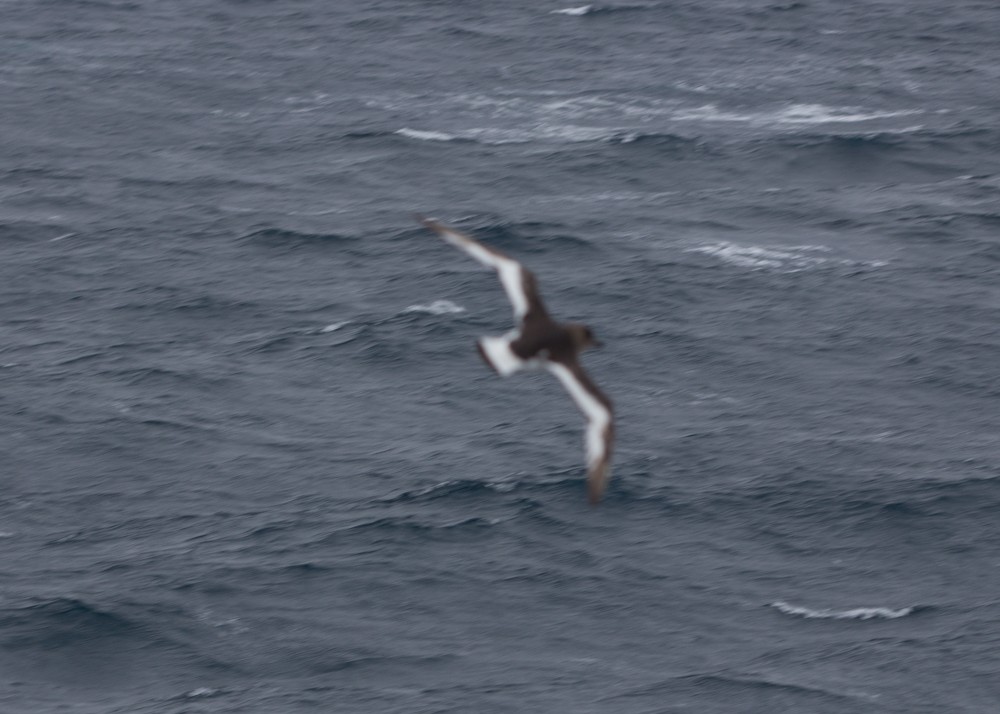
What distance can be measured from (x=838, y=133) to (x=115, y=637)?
61.9m

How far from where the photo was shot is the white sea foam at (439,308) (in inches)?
3903

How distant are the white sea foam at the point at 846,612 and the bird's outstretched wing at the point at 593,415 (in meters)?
42.6

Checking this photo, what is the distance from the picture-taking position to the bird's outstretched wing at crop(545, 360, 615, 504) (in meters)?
38.0

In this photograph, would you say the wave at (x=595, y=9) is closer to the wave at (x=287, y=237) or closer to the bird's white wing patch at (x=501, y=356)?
the wave at (x=287, y=237)

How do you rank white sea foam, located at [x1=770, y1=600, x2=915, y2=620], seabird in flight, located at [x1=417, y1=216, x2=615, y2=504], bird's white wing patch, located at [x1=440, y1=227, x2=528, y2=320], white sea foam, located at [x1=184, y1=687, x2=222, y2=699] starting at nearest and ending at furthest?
1. seabird in flight, located at [x1=417, y1=216, x2=615, y2=504]
2. bird's white wing patch, located at [x1=440, y1=227, x2=528, y2=320]
3. white sea foam, located at [x1=184, y1=687, x2=222, y2=699]
4. white sea foam, located at [x1=770, y1=600, x2=915, y2=620]

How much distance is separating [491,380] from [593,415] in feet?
184

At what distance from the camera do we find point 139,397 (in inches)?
3728

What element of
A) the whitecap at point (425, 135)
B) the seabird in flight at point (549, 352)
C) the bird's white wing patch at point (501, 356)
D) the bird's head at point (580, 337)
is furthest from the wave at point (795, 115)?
the bird's white wing patch at point (501, 356)

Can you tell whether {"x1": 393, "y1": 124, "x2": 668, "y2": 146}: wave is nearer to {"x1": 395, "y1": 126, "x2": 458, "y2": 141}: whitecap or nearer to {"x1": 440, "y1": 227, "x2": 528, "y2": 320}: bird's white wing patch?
{"x1": 395, "y1": 126, "x2": 458, "y2": 141}: whitecap

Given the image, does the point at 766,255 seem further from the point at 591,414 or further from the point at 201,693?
the point at 591,414

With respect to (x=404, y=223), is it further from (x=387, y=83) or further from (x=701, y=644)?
(x=701, y=644)

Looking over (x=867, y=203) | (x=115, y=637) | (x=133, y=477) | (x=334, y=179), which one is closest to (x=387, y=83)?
(x=334, y=179)

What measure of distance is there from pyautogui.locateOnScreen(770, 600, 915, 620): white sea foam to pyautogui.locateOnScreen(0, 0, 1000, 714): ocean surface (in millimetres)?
169

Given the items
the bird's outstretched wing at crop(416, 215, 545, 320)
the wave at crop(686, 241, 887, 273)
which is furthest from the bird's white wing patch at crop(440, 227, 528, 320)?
the wave at crop(686, 241, 887, 273)
